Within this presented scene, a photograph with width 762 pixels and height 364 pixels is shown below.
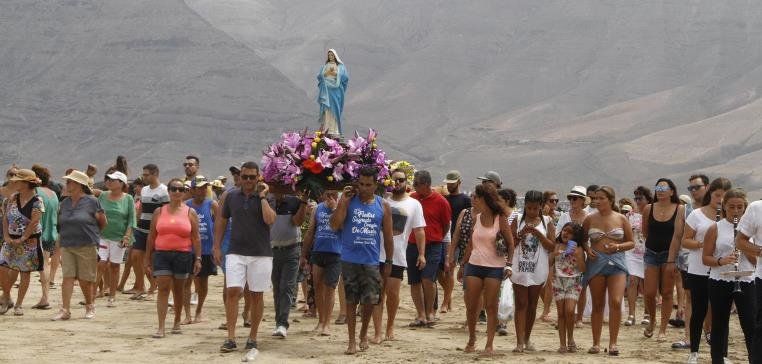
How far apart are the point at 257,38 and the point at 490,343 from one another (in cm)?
12732

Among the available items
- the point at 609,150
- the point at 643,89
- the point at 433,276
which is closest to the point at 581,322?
the point at 433,276

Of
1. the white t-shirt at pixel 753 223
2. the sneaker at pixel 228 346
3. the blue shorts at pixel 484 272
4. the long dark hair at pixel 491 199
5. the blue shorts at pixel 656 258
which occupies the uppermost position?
the long dark hair at pixel 491 199

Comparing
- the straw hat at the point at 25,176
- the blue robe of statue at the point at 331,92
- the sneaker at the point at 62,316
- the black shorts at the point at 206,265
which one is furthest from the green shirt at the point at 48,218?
the blue robe of statue at the point at 331,92

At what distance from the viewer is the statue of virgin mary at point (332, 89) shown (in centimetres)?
2664

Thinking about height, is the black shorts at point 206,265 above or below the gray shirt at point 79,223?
below

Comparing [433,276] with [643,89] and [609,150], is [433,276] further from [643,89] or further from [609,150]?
[643,89]

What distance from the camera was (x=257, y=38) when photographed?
137 metres

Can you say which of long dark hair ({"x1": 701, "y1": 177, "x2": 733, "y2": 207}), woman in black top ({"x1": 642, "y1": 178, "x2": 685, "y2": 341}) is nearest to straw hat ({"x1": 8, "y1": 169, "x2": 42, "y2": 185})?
woman in black top ({"x1": 642, "y1": 178, "x2": 685, "y2": 341})

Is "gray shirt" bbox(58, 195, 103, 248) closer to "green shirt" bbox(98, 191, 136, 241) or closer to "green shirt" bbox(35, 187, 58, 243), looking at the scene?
"green shirt" bbox(35, 187, 58, 243)

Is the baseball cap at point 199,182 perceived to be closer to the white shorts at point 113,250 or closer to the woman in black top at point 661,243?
the white shorts at point 113,250

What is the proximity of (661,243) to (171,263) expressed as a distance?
5.25m

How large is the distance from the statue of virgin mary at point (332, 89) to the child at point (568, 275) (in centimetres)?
1448

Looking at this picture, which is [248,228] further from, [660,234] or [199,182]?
[660,234]

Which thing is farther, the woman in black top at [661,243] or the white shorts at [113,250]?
the white shorts at [113,250]
